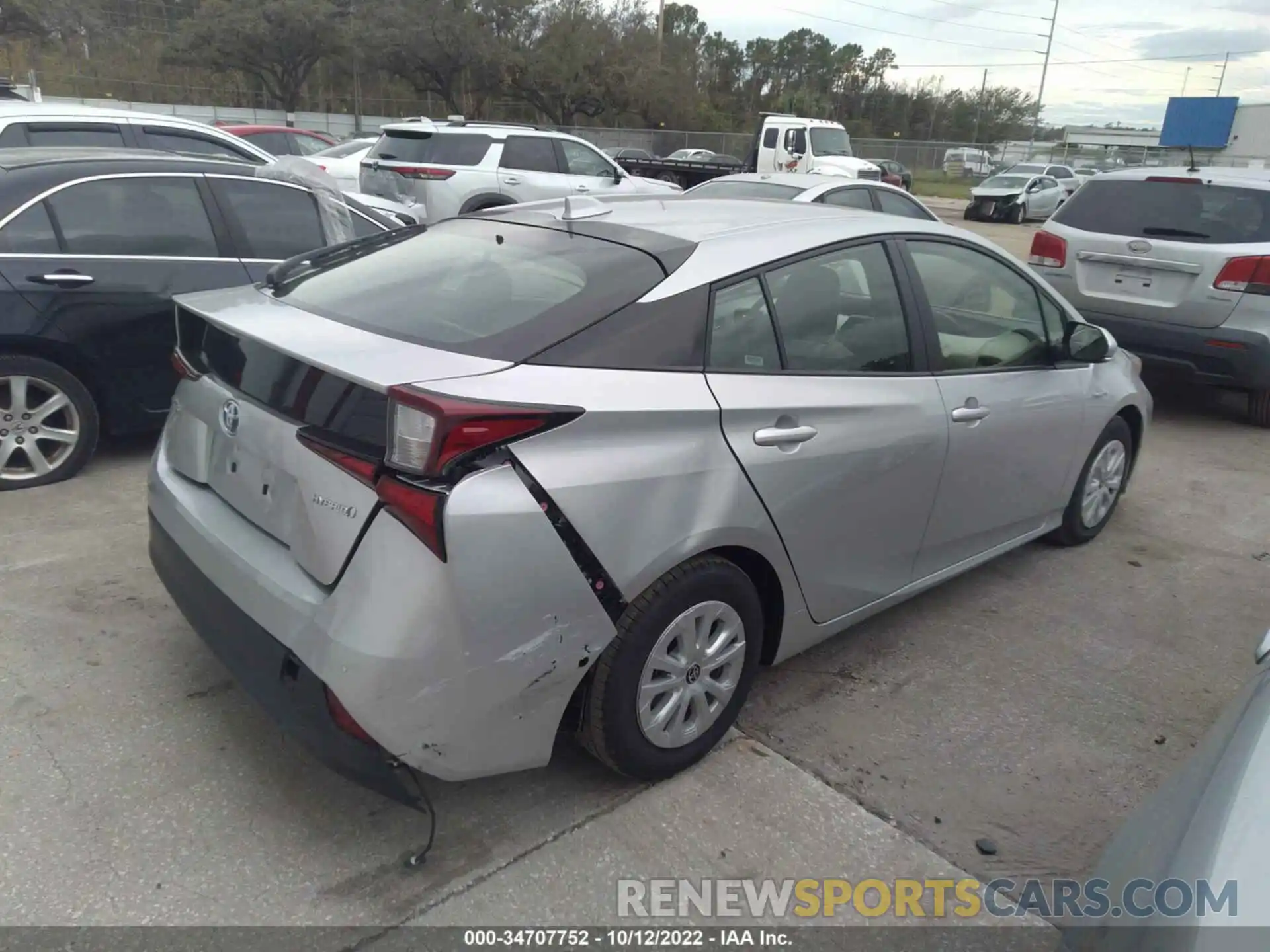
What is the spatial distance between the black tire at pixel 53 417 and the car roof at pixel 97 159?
104 centimetres

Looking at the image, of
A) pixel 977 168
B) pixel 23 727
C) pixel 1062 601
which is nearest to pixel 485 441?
pixel 23 727

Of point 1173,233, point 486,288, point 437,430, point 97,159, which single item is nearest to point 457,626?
point 437,430

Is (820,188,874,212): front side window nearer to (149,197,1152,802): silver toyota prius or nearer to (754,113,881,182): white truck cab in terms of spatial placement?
(149,197,1152,802): silver toyota prius

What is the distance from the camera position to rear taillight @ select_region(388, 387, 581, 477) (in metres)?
2.12

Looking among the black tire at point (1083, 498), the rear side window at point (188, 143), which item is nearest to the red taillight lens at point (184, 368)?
the black tire at point (1083, 498)

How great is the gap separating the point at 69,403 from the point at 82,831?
282 centimetres

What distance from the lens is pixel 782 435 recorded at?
110 inches

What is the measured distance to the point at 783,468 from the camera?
2805 mm

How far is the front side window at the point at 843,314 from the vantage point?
301 centimetres

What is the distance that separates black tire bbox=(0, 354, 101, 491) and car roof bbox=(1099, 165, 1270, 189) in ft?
23.1

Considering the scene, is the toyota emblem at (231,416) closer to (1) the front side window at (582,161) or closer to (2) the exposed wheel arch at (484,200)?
(2) the exposed wheel arch at (484,200)

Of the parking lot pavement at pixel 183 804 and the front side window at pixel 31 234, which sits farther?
the front side window at pixel 31 234

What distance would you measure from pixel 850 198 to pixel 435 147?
19.1ft

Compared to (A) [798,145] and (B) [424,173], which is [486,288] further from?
(A) [798,145]
